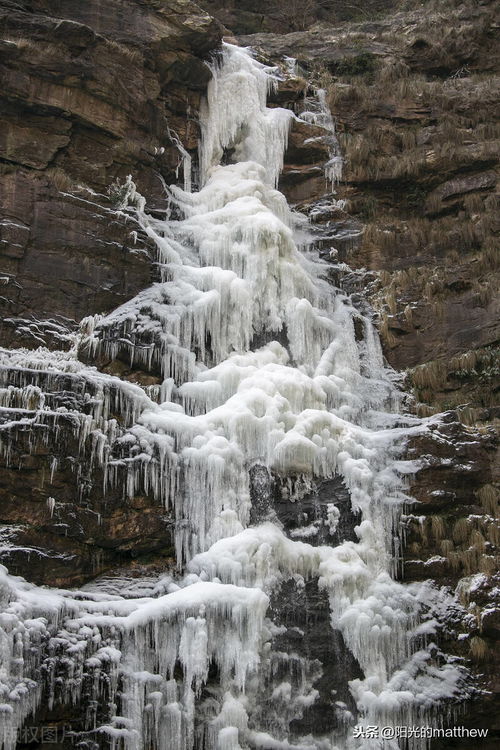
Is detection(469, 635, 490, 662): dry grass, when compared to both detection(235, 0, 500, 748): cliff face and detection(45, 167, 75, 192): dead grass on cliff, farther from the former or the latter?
detection(45, 167, 75, 192): dead grass on cliff

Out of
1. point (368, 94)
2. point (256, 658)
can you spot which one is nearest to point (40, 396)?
point (256, 658)

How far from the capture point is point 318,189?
14484mm

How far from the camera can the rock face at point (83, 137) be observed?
35.3 feet

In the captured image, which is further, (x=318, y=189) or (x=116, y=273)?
(x=318, y=189)

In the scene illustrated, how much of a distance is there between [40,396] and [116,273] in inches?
121

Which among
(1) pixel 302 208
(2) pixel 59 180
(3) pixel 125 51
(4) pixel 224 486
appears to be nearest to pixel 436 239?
(1) pixel 302 208

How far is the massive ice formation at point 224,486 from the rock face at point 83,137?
51 centimetres

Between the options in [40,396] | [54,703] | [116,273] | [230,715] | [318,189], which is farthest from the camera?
[318,189]

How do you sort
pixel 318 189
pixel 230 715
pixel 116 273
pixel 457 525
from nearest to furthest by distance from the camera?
pixel 230 715 < pixel 457 525 < pixel 116 273 < pixel 318 189

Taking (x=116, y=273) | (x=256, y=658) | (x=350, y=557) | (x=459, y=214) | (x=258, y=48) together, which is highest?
(x=258, y=48)

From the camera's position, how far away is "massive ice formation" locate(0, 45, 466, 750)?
7.51 metres

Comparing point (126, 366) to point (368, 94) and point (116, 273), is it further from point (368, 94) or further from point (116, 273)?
point (368, 94)

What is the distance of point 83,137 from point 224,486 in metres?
6.23

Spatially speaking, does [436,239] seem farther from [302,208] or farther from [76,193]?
[76,193]
